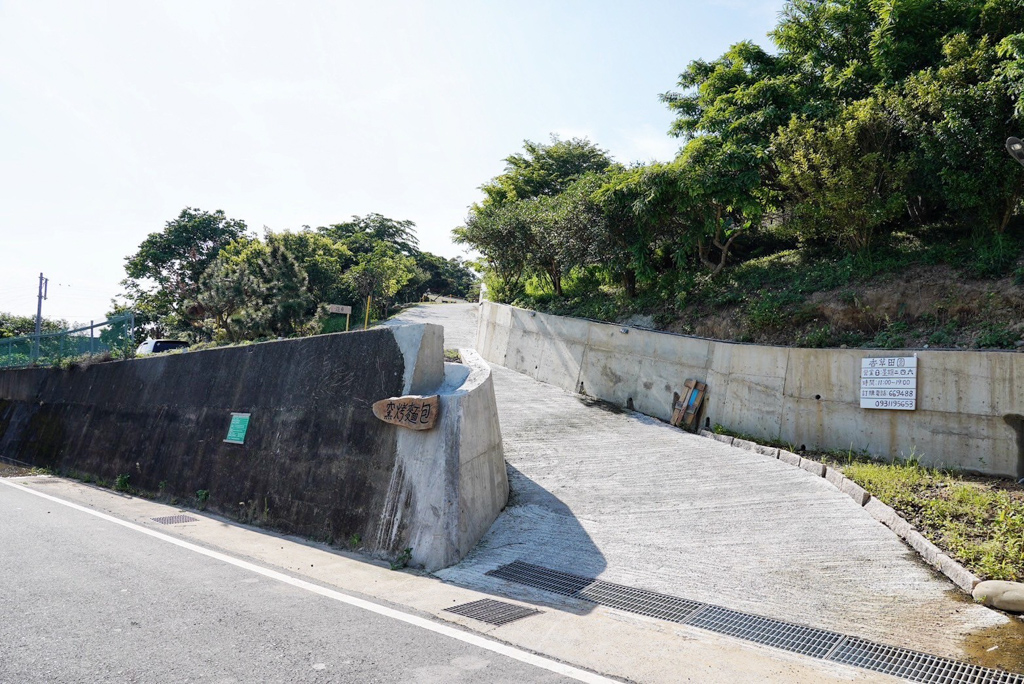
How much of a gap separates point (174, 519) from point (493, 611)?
606 cm

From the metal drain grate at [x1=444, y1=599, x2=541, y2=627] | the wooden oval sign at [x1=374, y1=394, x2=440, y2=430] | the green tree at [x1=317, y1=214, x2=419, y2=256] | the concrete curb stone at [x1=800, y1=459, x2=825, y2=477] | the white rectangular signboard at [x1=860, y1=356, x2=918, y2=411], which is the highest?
the green tree at [x1=317, y1=214, x2=419, y2=256]

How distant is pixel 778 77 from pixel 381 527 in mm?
15357

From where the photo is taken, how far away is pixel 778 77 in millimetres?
16469

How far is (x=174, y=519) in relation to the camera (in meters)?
9.27

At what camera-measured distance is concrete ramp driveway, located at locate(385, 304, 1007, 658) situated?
5.57 meters

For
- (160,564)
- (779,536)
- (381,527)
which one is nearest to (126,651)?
(160,564)

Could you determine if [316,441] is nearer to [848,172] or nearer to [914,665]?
[914,665]

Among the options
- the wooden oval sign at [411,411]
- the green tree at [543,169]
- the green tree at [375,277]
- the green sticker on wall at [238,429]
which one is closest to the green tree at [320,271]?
the green tree at [375,277]

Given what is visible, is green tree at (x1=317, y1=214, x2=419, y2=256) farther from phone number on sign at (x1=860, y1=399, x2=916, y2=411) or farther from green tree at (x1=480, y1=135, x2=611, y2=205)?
phone number on sign at (x1=860, y1=399, x2=916, y2=411)

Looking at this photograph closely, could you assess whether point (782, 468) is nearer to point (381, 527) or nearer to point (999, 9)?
point (381, 527)

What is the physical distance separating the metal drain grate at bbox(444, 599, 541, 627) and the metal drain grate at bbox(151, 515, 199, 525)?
5491mm

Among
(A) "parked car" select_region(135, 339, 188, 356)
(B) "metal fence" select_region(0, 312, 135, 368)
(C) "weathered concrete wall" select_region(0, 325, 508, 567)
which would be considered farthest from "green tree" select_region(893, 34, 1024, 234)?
(A) "parked car" select_region(135, 339, 188, 356)

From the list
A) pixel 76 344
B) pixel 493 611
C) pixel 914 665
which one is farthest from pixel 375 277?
pixel 914 665

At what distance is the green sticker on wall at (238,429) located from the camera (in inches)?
388
